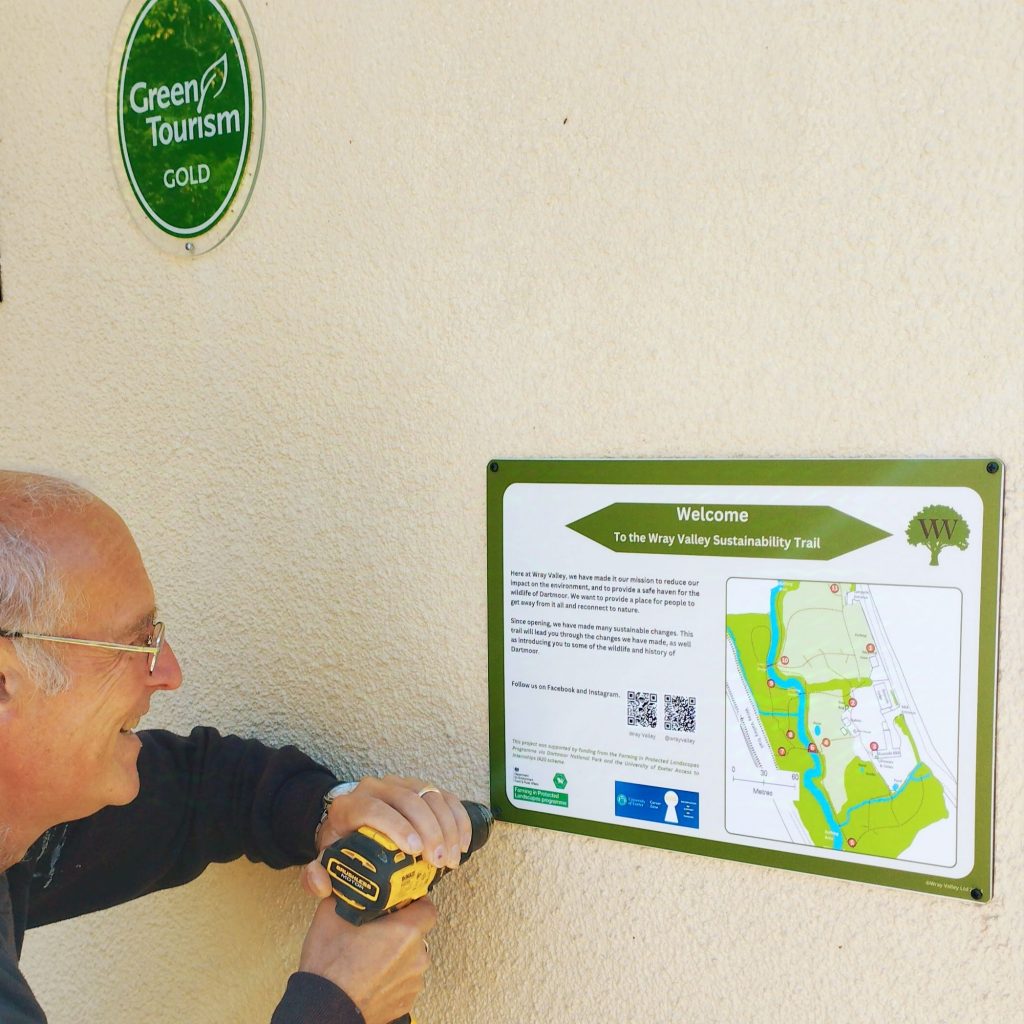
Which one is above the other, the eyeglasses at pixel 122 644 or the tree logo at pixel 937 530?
the tree logo at pixel 937 530

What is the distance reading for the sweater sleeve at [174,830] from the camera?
1.29m

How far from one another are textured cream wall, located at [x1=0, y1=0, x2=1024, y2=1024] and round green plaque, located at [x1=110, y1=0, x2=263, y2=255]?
4cm

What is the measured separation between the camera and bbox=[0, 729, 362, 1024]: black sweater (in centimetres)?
127

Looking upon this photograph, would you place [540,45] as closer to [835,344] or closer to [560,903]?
[835,344]

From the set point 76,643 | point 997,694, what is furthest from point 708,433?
point 76,643

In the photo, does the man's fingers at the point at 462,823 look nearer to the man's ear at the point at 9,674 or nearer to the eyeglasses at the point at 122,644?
the eyeglasses at the point at 122,644

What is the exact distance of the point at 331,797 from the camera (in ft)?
3.96

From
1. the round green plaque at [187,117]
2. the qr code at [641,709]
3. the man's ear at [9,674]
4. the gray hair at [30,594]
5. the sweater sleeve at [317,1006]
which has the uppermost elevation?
the round green plaque at [187,117]

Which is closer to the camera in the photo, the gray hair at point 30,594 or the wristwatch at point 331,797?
the gray hair at point 30,594

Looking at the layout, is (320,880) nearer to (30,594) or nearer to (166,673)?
(166,673)

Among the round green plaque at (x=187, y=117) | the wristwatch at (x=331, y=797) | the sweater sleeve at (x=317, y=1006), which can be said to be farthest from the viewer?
the round green plaque at (x=187, y=117)

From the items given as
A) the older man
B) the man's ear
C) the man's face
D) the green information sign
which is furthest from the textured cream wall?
the man's ear

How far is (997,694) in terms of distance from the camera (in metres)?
0.92

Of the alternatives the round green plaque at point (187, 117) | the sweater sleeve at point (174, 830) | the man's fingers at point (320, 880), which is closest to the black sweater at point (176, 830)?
the sweater sleeve at point (174, 830)
